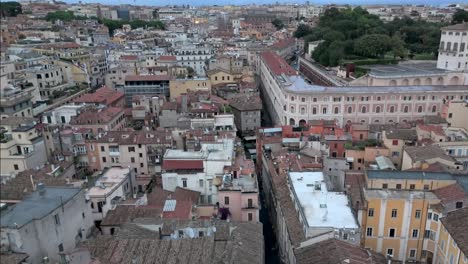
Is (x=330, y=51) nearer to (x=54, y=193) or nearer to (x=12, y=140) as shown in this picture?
(x=54, y=193)

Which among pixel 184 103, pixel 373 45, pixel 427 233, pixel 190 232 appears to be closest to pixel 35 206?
pixel 190 232

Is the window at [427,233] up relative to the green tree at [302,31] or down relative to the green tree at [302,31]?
down

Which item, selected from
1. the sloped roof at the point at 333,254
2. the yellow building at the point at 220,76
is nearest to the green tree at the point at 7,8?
the sloped roof at the point at 333,254

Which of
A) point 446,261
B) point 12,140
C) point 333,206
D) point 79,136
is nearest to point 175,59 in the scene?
point 79,136

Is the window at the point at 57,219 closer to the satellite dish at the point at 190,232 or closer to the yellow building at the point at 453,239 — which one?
the satellite dish at the point at 190,232

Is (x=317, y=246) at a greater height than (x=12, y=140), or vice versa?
(x=12, y=140)
